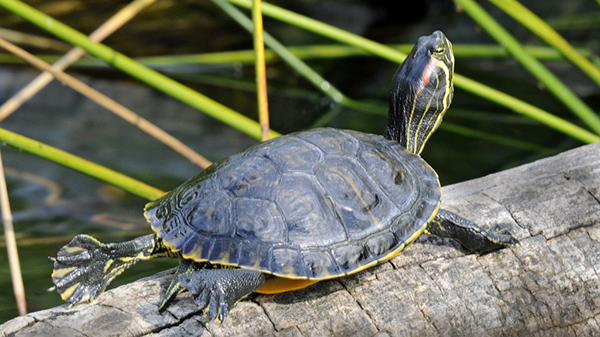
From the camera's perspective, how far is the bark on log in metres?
1.51

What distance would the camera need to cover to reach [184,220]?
5.57 ft

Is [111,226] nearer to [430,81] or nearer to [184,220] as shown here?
[184,220]

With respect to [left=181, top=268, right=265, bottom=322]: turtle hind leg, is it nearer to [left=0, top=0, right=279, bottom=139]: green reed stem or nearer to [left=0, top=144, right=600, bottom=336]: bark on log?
[left=0, top=144, right=600, bottom=336]: bark on log

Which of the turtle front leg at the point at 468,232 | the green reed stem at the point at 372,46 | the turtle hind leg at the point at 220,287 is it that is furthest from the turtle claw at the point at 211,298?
the green reed stem at the point at 372,46

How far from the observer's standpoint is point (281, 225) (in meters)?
1.65

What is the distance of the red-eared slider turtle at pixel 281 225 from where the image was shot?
159 cm

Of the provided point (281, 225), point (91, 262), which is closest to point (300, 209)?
point (281, 225)

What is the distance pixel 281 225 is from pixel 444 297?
0.60 meters

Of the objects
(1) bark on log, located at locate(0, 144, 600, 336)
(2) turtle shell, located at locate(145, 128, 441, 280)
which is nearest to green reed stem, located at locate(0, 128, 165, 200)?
(2) turtle shell, located at locate(145, 128, 441, 280)

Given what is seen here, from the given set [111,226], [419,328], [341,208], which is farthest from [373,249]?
[111,226]

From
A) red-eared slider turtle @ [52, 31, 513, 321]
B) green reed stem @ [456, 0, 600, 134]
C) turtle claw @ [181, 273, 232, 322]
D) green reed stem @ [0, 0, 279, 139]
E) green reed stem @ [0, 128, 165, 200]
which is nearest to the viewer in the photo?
turtle claw @ [181, 273, 232, 322]

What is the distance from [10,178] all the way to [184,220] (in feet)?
8.45

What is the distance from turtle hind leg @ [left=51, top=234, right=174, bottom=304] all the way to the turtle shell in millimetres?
109

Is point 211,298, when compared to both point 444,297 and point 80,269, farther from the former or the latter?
point 444,297
